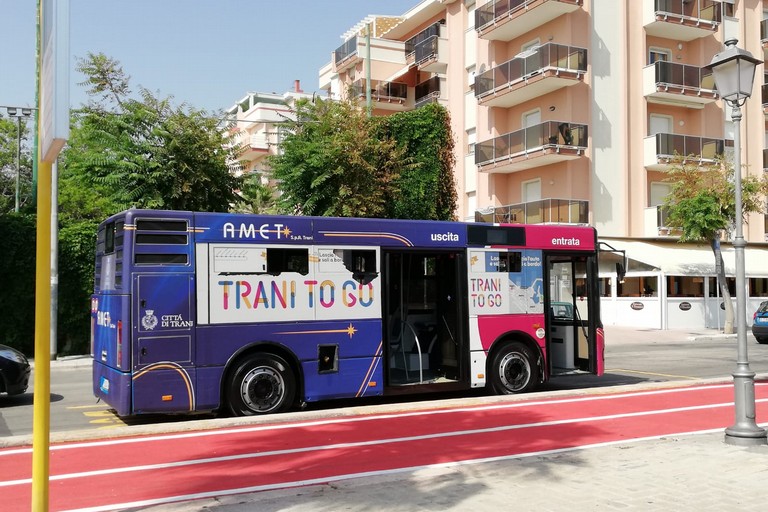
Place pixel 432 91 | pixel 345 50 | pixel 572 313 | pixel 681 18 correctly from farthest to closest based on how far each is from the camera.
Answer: pixel 345 50 → pixel 432 91 → pixel 681 18 → pixel 572 313

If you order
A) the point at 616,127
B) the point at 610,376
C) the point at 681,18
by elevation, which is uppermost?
the point at 681,18

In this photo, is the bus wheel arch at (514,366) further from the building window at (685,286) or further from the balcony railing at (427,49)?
the balcony railing at (427,49)

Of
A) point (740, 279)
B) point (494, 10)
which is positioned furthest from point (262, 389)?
point (494, 10)

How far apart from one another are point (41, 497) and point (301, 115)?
978 inches

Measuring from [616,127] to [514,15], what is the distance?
6.99 metres

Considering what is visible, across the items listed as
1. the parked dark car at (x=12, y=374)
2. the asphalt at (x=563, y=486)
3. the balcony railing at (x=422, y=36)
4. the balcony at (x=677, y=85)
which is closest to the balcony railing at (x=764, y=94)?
the balcony at (x=677, y=85)

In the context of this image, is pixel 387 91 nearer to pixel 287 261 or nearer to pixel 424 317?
pixel 424 317

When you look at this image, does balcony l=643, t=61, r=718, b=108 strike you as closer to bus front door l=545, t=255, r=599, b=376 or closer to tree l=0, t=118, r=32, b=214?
bus front door l=545, t=255, r=599, b=376

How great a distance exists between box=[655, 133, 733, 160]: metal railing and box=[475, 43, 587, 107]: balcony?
16.3 feet

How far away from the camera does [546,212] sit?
1340 inches

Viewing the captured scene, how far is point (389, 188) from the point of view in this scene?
27656 millimetres

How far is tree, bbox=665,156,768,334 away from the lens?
93.6ft

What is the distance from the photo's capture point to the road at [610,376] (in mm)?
10609

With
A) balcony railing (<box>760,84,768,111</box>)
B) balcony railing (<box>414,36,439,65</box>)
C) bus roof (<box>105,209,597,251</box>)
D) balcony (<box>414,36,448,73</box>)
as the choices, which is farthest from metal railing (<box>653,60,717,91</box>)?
bus roof (<box>105,209,597,251</box>)
